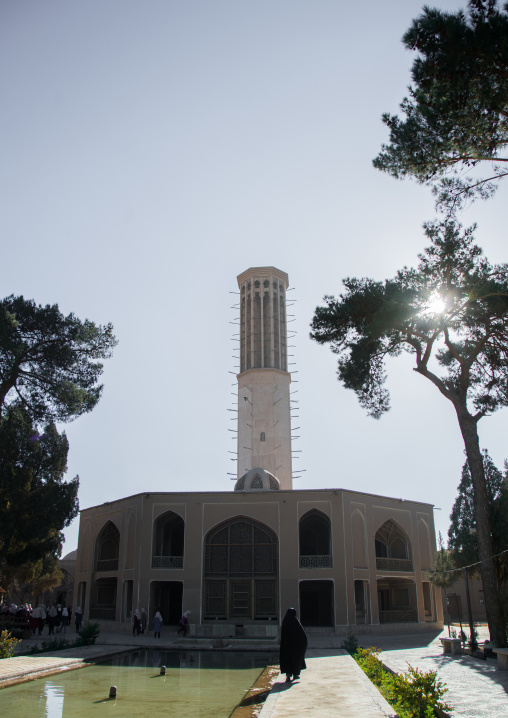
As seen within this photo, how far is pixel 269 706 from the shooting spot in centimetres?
796

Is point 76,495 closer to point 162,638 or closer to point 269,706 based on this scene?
point 162,638

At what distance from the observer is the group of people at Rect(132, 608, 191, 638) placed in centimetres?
2211

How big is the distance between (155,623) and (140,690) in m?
12.7

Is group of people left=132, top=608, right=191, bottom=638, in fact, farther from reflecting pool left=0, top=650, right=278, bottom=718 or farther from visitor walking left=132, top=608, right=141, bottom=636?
reflecting pool left=0, top=650, right=278, bottom=718

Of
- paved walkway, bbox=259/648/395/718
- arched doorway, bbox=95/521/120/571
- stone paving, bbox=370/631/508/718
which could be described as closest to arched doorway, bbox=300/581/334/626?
arched doorway, bbox=95/521/120/571

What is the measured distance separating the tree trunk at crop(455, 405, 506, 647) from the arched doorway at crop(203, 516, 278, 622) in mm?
11114

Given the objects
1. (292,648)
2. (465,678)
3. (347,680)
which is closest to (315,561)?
(465,678)

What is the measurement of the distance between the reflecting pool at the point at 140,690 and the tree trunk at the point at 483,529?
215 inches

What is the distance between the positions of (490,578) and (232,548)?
12.4 meters

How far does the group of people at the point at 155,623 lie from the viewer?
870 inches

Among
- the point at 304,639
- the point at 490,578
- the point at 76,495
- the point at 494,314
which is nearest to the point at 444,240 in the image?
the point at 494,314

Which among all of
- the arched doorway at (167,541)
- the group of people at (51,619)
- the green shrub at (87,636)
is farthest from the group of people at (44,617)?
the green shrub at (87,636)

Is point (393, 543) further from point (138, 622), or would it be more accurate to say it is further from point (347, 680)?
point (347, 680)

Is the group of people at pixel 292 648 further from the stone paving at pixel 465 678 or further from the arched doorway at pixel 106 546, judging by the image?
the arched doorway at pixel 106 546
